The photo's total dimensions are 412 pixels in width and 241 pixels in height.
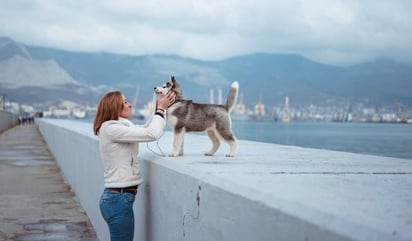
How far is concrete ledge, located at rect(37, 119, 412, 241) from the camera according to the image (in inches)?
78.9

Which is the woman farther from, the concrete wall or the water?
the concrete wall

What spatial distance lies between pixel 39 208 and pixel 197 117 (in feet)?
16.8

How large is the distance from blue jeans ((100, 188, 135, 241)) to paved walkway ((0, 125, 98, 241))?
2852 mm

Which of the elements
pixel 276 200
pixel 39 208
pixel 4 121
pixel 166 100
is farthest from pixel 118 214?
pixel 4 121

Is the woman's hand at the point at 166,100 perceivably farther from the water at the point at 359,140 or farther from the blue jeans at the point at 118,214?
the water at the point at 359,140

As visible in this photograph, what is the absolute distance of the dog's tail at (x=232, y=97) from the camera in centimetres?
446

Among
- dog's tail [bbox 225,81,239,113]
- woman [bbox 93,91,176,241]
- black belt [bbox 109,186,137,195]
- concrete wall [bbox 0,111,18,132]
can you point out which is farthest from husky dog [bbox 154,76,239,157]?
concrete wall [bbox 0,111,18,132]

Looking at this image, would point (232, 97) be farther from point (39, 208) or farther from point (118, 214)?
point (39, 208)

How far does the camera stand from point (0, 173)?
43.8 feet

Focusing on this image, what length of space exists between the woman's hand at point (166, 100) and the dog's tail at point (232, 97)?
1.63ft

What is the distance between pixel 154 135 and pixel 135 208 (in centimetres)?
96

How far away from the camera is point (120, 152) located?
159 inches

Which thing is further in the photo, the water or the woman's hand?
the water

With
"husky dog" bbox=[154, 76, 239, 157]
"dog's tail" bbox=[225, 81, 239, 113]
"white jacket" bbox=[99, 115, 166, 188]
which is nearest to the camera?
"white jacket" bbox=[99, 115, 166, 188]
